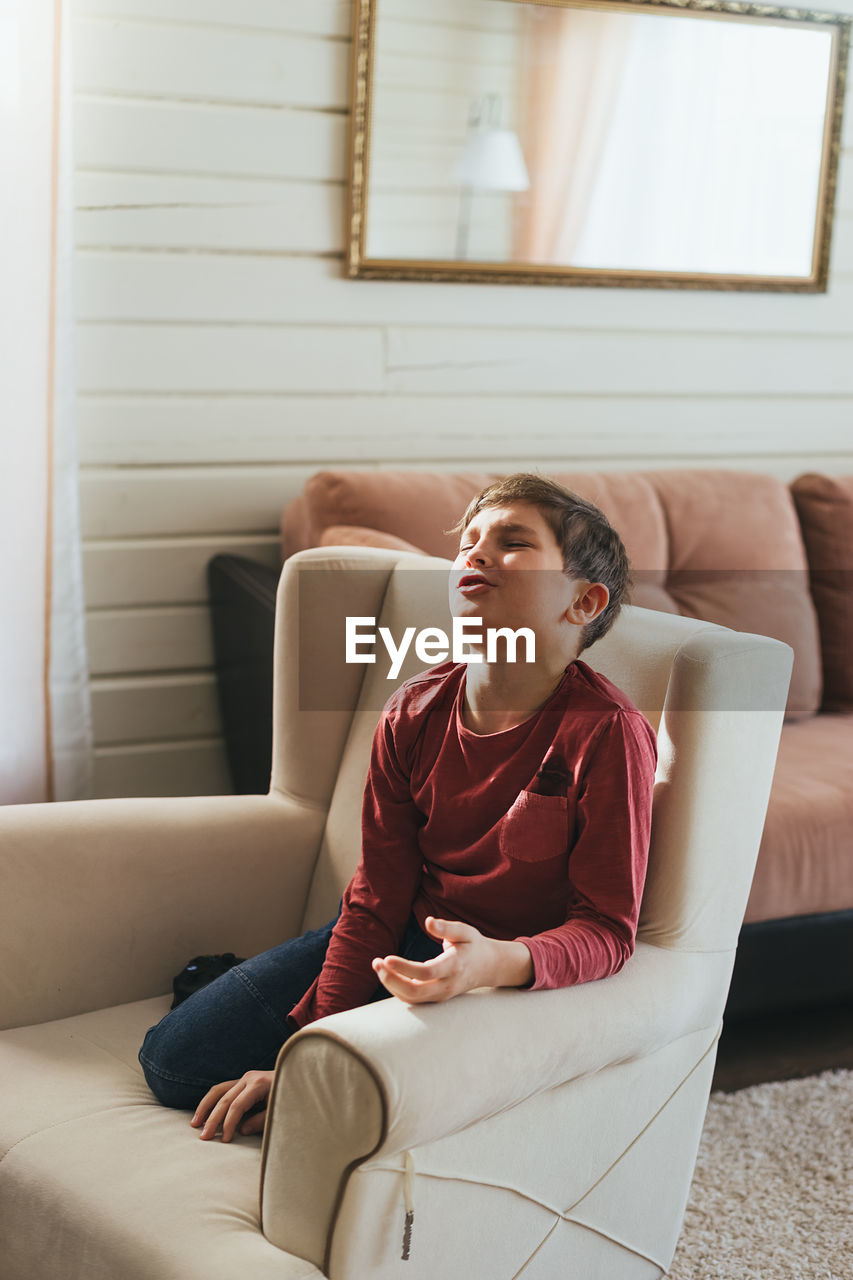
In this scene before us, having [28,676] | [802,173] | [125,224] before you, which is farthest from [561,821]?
[802,173]

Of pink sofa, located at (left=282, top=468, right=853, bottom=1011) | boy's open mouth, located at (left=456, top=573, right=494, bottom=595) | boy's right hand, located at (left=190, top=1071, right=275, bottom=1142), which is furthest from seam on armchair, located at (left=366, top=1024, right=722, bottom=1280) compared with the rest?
pink sofa, located at (left=282, top=468, right=853, bottom=1011)

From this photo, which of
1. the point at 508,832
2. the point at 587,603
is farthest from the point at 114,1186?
the point at 587,603

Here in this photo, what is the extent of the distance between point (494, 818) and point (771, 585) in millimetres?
1405

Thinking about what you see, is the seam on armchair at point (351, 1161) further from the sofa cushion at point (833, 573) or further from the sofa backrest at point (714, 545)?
the sofa cushion at point (833, 573)

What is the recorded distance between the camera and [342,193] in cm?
225

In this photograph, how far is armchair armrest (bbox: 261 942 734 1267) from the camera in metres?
0.89

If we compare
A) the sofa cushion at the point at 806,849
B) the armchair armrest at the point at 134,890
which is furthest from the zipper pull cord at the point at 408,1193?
the sofa cushion at the point at 806,849

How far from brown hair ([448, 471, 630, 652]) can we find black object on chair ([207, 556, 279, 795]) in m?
0.80

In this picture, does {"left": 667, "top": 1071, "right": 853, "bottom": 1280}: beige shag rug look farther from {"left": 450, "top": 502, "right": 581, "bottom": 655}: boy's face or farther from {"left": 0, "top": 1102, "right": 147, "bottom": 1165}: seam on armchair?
{"left": 450, "top": 502, "right": 581, "bottom": 655}: boy's face

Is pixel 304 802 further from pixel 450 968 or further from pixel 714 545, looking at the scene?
pixel 714 545

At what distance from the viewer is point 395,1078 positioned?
880 millimetres

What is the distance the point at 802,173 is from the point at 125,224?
142cm

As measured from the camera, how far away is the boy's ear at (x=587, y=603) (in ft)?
3.87

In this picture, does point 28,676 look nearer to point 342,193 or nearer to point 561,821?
point 342,193
